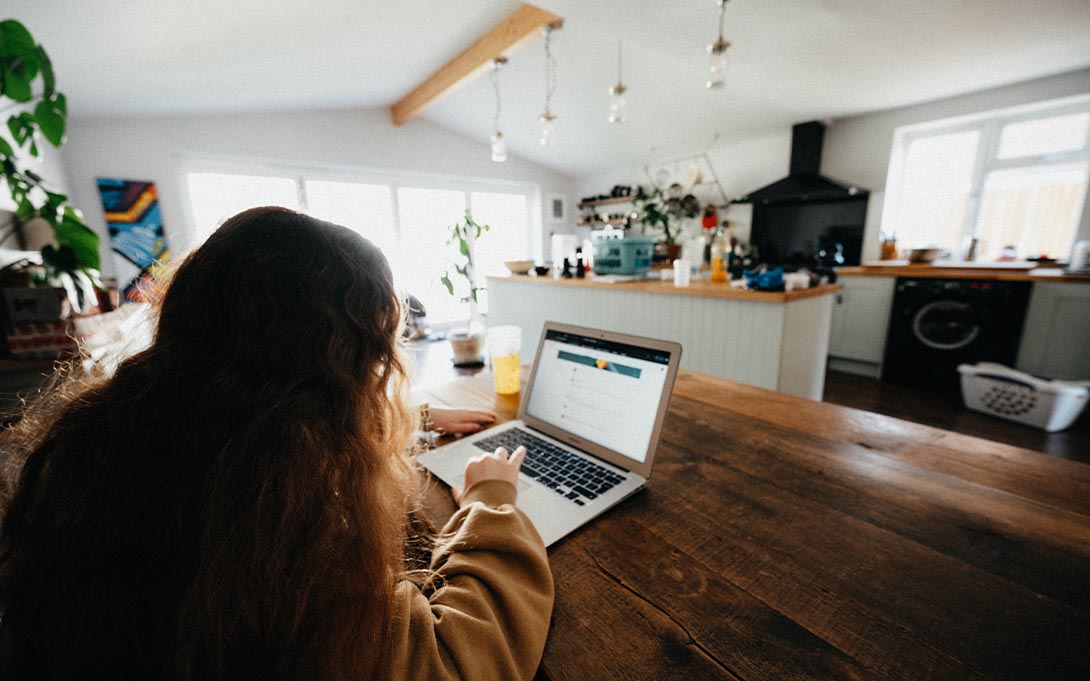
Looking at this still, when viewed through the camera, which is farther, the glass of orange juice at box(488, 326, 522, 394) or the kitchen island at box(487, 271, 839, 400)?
the kitchen island at box(487, 271, 839, 400)

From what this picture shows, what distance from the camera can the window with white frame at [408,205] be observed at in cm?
408

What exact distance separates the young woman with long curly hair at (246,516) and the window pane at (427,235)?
476 cm

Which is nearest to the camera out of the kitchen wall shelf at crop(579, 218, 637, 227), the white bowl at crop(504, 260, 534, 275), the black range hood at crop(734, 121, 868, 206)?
the white bowl at crop(504, 260, 534, 275)

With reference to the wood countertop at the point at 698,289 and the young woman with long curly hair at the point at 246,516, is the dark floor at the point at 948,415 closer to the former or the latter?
the wood countertop at the point at 698,289

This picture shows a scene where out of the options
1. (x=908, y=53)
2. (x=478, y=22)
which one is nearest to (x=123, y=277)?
(x=478, y=22)

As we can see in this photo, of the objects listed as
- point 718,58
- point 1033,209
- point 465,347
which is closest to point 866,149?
point 1033,209

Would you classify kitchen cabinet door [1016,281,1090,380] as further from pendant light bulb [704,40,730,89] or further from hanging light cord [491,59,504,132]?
hanging light cord [491,59,504,132]

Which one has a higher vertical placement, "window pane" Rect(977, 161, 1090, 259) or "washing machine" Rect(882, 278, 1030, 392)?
"window pane" Rect(977, 161, 1090, 259)

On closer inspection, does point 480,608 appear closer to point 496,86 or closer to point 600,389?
point 600,389

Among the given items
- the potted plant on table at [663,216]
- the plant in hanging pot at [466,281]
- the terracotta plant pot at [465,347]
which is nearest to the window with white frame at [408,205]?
the plant in hanging pot at [466,281]

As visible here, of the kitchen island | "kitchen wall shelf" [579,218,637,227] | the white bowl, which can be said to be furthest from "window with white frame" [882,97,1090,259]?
the white bowl

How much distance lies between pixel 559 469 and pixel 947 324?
3683mm

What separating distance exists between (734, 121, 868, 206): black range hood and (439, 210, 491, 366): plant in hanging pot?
10.3ft

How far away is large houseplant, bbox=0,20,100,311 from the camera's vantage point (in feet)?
4.20
